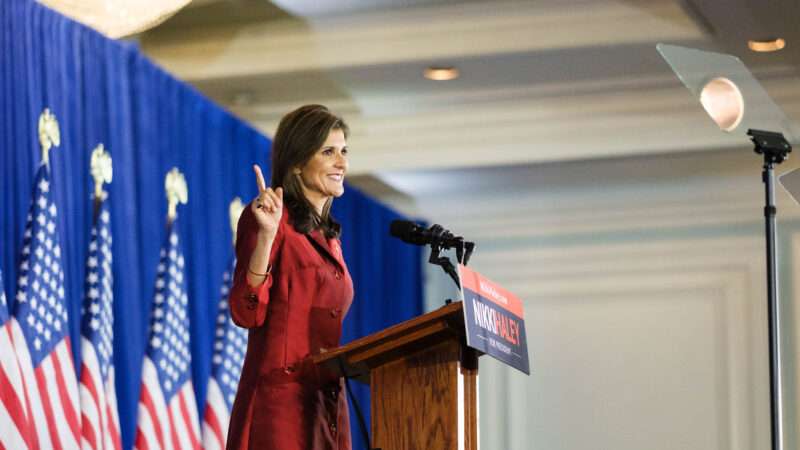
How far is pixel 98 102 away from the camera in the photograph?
15.6 ft

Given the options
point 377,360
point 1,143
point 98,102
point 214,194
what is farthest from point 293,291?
point 214,194

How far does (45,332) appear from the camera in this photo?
4254 mm

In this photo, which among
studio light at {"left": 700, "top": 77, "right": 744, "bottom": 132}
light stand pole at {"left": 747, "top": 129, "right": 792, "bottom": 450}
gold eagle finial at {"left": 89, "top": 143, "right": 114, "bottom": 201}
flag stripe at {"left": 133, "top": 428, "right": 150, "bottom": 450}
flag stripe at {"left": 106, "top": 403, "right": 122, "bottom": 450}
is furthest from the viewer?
flag stripe at {"left": 133, "top": 428, "right": 150, "bottom": 450}

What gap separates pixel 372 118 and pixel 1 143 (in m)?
3.15

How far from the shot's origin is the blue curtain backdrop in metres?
4.26

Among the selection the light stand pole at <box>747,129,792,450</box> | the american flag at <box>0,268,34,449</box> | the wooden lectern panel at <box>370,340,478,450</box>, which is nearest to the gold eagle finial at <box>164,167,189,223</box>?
the american flag at <box>0,268,34,449</box>

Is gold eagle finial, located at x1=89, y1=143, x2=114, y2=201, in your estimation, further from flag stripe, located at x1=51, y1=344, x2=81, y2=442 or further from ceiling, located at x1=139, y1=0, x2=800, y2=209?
ceiling, located at x1=139, y1=0, x2=800, y2=209

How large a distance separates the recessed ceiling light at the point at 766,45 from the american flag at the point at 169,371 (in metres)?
2.66

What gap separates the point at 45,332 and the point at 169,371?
92 centimetres

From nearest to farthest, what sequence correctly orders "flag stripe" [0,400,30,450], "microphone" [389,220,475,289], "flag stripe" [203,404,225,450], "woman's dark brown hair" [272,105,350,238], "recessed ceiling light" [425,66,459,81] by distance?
"microphone" [389,220,475,289]
"woman's dark brown hair" [272,105,350,238]
"flag stripe" [0,400,30,450]
"flag stripe" [203,404,225,450]
"recessed ceiling light" [425,66,459,81]

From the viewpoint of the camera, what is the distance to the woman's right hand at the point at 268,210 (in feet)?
9.21

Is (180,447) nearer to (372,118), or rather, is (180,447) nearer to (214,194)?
(214,194)

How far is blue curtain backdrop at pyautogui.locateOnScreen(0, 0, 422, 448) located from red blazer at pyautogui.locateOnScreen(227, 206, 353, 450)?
1.50 meters

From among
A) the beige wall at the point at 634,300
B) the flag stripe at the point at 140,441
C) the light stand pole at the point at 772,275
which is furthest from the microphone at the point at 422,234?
the beige wall at the point at 634,300
